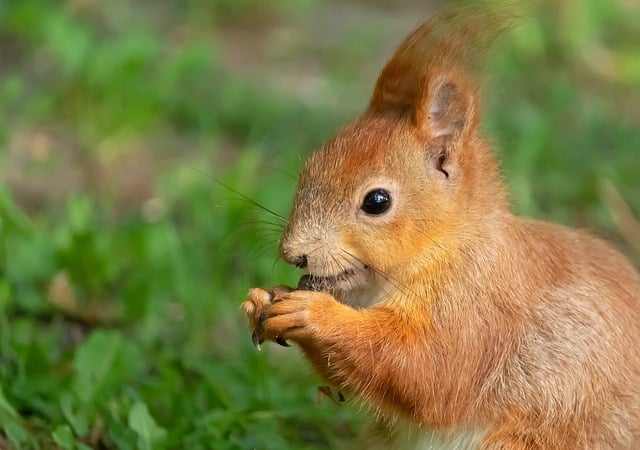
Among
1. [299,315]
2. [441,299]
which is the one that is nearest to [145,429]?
[299,315]

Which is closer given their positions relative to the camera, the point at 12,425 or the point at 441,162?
the point at 441,162

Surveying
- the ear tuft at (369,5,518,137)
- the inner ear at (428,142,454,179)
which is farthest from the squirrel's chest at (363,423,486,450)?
the ear tuft at (369,5,518,137)

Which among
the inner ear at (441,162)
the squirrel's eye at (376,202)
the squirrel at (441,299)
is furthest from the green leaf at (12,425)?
the inner ear at (441,162)

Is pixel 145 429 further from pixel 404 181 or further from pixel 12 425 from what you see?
pixel 404 181

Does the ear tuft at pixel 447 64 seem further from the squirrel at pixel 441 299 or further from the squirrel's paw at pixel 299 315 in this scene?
the squirrel's paw at pixel 299 315

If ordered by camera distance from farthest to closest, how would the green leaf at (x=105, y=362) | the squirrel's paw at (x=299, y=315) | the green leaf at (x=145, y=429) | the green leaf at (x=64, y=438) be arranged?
the green leaf at (x=105, y=362), the green leaf at (x=145, y=429), the green leaf at (x=64, y=438), the squirrel's paw at (x=299, y=315)

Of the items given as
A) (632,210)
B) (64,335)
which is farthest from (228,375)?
(632,210)

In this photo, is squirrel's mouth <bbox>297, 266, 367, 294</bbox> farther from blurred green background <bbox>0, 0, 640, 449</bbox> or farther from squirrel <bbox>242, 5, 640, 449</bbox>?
blurred green background <bbox>0, 0, 640, 449</bbox>

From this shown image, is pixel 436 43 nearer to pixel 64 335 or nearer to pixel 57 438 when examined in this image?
pixel 57 438
